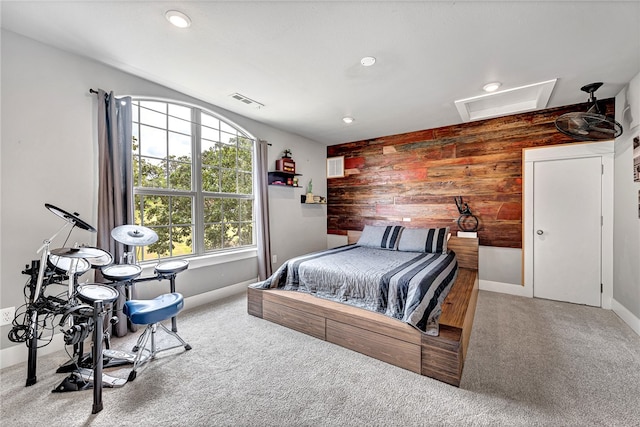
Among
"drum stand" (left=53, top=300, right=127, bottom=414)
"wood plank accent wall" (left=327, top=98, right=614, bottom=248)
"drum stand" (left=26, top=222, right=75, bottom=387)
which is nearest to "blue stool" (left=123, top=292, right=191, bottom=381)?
"drum stand" (left=53, top=300, right=127, bottom=414)

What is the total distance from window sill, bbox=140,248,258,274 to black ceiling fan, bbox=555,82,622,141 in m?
3.97

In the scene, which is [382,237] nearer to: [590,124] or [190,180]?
[590,124]

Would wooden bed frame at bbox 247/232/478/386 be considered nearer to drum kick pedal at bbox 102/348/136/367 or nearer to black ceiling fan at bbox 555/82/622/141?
drum kick pedal at bbox 102/348/136/367

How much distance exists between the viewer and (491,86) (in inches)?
108

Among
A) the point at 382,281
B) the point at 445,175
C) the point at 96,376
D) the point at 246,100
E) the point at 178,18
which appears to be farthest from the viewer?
the point at 445,175

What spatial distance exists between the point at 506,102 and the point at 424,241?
6.80 ft

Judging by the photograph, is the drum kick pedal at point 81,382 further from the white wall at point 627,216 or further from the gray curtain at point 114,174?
the white wall at point 627,216

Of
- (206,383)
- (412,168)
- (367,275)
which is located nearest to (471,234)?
(412,168)

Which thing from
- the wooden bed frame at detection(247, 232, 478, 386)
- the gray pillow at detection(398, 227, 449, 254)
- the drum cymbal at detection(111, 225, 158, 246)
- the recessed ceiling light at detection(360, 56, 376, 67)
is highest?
the recessed ceiling light at detection(360, 56, 376, 67)

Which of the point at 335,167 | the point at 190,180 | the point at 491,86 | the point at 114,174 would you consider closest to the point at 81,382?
the point at 114,174

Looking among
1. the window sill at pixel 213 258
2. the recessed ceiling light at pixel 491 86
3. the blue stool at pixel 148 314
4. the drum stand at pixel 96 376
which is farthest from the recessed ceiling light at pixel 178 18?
the recessed ceiling light at pixel 491 86

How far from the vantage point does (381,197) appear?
469 cm

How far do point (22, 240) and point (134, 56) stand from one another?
5.62ft

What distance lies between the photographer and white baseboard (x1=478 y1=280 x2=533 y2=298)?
3517 mm
